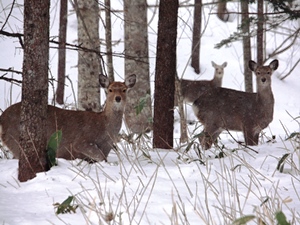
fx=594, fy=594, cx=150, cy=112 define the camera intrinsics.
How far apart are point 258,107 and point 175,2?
3.54m

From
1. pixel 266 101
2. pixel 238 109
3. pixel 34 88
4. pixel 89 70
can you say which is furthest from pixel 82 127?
pixel 89 70

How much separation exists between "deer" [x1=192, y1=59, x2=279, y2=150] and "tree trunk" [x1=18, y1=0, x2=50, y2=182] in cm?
514

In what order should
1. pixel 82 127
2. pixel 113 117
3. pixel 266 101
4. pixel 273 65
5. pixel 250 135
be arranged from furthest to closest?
pixel 273 65
pixel 266 101
pixel 250 135
pixel 113 117
pixel 82 127

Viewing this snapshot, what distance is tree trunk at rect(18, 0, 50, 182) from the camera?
574 centimetres

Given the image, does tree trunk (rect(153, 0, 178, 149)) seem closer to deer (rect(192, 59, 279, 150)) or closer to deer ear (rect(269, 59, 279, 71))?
deer (rect(192, 59, 279, 150))

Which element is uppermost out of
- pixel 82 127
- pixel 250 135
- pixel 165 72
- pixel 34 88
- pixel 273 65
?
pixel 273 65

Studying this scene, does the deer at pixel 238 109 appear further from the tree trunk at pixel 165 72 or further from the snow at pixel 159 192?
the snow at pixel 159 192

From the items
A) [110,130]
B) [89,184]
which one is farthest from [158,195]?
[110,130]

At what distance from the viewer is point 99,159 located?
24.5 feet

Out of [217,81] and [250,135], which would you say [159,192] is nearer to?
[250,135]

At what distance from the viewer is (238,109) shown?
1077 cm

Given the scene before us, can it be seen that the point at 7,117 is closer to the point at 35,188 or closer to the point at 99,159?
the point at 99,159

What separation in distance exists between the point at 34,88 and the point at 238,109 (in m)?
5.70

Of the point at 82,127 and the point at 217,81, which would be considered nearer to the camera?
the point at 82,127
